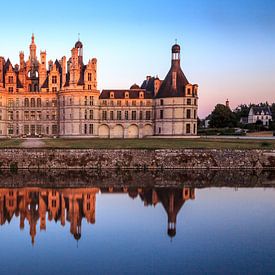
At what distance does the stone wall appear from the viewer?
1329 inches

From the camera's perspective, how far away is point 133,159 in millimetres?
34375

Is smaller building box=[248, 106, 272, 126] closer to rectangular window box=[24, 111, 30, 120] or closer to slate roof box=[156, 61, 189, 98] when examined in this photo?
slate roof box=[156, 61, 189, 98]

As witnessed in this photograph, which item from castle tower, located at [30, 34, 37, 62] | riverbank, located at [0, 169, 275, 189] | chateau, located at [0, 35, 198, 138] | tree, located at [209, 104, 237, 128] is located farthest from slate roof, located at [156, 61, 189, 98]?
tree, located at [209, 104, 237, 128]

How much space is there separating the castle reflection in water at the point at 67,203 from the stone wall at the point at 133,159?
362 inches

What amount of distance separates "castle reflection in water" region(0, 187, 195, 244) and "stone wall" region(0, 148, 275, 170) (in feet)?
30.2

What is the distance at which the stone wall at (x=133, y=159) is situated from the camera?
33750 mm

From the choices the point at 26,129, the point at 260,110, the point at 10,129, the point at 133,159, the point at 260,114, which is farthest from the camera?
the point at 260,110

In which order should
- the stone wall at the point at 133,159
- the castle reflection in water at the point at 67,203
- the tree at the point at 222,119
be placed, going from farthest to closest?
the tree at the point at 222,119, the stone wall at the point at 133,159, the castle reflection in water at the point at 67,203

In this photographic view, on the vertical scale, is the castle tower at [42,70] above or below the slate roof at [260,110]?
above

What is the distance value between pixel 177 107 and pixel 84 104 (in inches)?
525

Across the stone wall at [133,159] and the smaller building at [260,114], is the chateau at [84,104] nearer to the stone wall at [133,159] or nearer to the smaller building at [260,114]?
the stone wall at [133,159]

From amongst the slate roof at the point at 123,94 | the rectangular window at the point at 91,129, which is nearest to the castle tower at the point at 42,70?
the slate roof at the point at 123,94

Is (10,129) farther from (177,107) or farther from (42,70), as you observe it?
(177,107)

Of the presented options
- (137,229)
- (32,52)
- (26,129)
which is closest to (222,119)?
(32,52)
